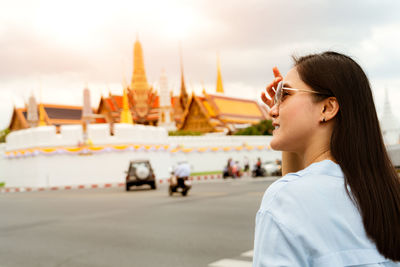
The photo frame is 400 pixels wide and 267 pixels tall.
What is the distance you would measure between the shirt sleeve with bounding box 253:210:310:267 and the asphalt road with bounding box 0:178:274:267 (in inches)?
173

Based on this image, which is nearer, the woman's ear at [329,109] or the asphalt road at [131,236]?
the woman's ear at [329,109]

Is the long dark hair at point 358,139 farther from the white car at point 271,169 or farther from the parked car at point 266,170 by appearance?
the white car at point 271,169

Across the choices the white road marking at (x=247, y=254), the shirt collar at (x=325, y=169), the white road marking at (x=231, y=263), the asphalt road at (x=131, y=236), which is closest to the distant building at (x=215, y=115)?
the asphalt road at (x=131, y=236)

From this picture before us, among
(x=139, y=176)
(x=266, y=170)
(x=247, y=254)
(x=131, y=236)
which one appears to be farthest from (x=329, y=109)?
(x=266, y=170)

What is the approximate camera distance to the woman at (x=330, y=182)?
112 cm

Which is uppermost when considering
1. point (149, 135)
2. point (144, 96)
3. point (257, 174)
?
point (144, 96)

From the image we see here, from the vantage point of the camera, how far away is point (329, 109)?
1.33m

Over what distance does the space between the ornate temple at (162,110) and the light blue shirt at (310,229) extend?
4133cm

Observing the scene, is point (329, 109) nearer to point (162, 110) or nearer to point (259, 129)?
point (259, 129)

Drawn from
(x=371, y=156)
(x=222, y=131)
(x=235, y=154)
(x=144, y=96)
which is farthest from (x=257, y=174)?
(x=144, y=96)

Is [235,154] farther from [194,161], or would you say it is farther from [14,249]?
[14,249]

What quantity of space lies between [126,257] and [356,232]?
511 centimetres

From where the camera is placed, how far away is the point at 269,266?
3.61 feet

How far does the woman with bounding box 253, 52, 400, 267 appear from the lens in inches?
43.9
